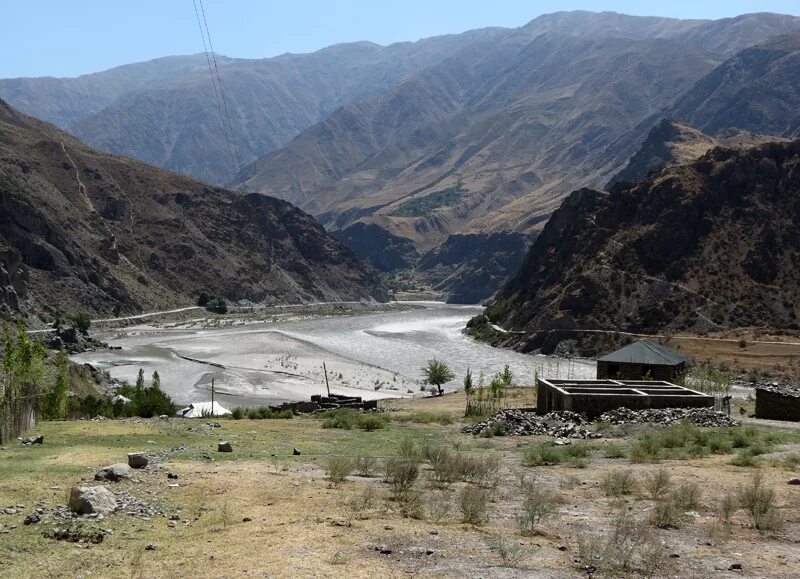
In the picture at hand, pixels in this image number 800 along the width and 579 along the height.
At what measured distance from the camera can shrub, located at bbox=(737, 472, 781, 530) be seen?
47.9ft

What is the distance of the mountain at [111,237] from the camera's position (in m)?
123

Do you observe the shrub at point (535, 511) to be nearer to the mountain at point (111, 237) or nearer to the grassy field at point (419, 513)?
the grassy field at point (419, 513)

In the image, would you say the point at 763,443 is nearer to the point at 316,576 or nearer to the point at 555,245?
the point at 316,576

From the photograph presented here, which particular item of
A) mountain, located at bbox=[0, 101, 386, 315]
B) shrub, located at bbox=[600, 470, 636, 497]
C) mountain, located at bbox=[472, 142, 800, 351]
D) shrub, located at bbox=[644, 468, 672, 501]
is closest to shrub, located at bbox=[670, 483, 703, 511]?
shrub, located at bbox=[644, 468, 672, 501]

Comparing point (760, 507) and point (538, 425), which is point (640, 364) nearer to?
point (538, 425)

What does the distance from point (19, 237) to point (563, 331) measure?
8188 centimetres

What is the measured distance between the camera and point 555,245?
433 ft

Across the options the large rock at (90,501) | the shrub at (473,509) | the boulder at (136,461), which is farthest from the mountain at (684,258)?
the large rock at (90,501)

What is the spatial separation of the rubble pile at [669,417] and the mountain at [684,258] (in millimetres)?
60133

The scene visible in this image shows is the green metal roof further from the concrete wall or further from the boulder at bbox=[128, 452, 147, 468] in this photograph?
the boulder at bbox=[128, 452, 147, 468]

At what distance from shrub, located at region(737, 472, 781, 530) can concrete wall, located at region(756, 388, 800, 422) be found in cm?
2252

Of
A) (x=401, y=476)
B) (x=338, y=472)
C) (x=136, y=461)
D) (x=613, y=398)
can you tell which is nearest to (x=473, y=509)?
(x=401, y=476)

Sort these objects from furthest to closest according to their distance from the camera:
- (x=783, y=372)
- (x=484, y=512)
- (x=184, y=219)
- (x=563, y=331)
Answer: (x=184, y=219) < (x=563, y=331) < (x=783, y=372) < (x=484, y=512)

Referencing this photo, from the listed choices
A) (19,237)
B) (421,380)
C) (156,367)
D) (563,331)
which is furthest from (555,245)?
(19,237)
